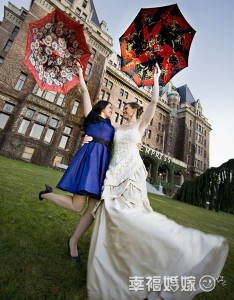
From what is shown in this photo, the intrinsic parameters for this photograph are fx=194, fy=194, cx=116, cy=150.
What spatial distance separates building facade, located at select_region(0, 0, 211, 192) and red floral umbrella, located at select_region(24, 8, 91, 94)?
22.5ft

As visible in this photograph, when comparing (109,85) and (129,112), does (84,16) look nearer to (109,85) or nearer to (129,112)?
(109,85)

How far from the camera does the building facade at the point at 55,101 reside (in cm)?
1997

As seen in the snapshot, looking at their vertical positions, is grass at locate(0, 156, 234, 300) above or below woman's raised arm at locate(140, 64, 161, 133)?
below

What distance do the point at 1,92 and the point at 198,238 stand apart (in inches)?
900

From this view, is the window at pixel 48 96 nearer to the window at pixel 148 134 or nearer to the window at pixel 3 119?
the window at pixel 3 119

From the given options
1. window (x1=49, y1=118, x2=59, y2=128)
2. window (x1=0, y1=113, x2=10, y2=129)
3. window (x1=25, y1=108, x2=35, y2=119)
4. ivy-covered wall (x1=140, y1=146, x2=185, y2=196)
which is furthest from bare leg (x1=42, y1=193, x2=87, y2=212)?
ivy-covered wall (x1=140, y1=146, x2=185, y2=196)

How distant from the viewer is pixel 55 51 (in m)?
4.47

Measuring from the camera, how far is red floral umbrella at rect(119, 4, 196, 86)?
15.2 ft

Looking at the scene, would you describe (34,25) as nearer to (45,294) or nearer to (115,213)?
(115,213)

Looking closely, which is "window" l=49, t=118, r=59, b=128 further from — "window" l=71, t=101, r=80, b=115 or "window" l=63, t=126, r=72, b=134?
"window" l=71, t=101, r=80, b=115

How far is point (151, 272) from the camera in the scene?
1677 mm

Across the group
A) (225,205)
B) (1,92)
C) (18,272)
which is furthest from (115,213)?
(1,92)

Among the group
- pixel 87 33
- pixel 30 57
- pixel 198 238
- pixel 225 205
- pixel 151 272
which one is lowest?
pixel 151 272

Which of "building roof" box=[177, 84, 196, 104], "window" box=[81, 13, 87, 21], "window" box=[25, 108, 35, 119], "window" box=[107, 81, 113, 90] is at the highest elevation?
"building roof" box=[177, 84, 196, 104]
